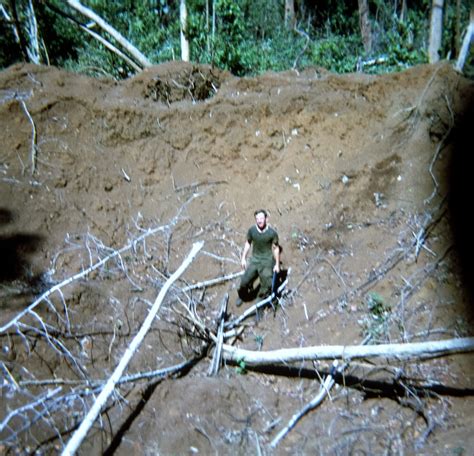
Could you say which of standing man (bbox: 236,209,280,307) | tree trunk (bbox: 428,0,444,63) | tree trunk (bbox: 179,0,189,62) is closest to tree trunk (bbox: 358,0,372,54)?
tree trunk (bbox: 428,0,444,63)

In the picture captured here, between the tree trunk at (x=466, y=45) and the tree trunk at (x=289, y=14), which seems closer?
the tree trunk at (x=466, y=45)

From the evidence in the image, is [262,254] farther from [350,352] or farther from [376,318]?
[350,352]

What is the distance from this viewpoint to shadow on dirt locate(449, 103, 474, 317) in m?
6.29

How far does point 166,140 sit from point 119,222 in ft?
7.02

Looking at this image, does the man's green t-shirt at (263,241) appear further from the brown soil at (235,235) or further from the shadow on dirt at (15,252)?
the shadow on dirt at (15,252)

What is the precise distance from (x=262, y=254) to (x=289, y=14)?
1297 centimetres

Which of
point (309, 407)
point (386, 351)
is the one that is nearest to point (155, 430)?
point (309, 407)

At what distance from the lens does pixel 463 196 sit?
7.26 m

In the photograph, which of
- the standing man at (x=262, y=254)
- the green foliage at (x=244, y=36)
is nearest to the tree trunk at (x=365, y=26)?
the green foliage at (x=244, y=36)

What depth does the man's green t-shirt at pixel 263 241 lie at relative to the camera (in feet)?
22.3

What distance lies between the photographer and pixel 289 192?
905 centimetres

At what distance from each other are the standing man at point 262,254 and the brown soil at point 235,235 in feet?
1.99

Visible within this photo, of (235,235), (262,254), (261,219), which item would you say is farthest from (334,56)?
(262,254)

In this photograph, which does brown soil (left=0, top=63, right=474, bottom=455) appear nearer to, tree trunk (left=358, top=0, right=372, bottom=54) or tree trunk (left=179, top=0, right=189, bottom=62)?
tree trunk (left=179, top=0, right=189, bottom=62)
